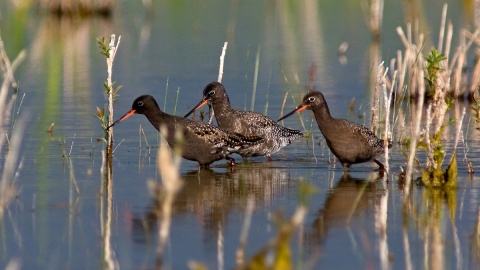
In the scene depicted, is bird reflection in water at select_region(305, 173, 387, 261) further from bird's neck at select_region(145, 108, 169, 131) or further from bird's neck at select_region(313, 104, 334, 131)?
bird's neck at select_region(145, 108, 169, 131)

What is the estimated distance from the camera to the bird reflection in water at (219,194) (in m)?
8.10

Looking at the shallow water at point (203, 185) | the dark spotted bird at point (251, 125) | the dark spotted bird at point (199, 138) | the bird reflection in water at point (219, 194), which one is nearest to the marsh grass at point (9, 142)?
the shallow water at point (203, 185)

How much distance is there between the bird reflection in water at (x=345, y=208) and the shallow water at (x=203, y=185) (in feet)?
0.05

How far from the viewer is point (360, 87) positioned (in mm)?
16609

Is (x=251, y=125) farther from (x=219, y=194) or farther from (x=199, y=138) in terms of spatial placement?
(x=219, y=194)

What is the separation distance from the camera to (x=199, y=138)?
11.0 m

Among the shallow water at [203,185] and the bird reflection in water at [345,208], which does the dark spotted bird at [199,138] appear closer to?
the shallow water at [203,185]

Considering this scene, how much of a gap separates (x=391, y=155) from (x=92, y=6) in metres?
17.7

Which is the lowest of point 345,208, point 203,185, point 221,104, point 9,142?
point 345,208

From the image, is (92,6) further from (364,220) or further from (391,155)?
(364,220)

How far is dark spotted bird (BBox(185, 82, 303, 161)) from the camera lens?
38.3 ft

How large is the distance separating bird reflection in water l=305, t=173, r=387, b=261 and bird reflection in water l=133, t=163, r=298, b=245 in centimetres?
51

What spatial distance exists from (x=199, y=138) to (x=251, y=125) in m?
1.38

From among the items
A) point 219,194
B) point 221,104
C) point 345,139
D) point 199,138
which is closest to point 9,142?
point 199,138
